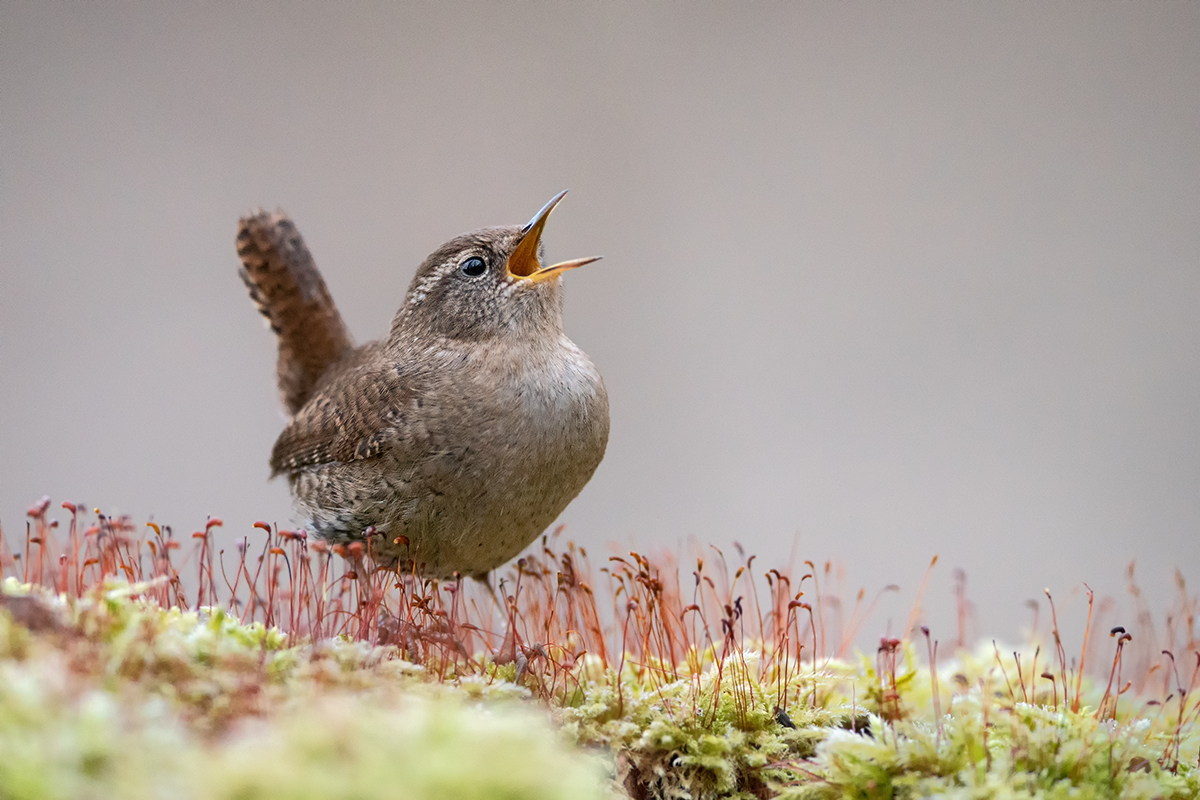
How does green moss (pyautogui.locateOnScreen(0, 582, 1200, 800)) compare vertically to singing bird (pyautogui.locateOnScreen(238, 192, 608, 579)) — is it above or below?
below

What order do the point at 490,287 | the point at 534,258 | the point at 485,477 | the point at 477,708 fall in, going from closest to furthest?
the point at 477,708 → the point at 485,477 → the point at 490,287 → the point at 534,258

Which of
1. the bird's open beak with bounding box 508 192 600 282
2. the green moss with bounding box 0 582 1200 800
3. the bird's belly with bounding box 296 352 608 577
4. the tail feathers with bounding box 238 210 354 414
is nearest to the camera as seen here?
the green moss with bounding box 0 582 1200 800

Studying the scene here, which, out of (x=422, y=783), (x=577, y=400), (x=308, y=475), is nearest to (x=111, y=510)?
(x=308, y=475)

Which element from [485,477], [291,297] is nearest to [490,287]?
[485,477]

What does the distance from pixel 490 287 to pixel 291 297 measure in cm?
128

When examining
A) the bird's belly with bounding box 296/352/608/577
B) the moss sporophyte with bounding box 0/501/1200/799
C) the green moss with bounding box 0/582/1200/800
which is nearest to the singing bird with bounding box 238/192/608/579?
the bird's belly with bounding box 296/352/608/577

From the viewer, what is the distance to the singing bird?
8.69 feet

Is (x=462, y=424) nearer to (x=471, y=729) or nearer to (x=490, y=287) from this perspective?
(x=490, y=287)

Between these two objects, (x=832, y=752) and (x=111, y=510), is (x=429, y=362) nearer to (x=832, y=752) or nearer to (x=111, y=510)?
(x=832, y=752)

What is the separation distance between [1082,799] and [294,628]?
1822mm

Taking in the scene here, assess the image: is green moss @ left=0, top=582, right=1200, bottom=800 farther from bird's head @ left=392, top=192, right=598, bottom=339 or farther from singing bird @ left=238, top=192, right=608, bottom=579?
bird's head @ left=392, top=192, right=598, bottom=339

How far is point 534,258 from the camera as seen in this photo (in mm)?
3111

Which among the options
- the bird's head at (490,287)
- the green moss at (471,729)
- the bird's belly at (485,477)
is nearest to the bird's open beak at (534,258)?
the bird's head at (490,287)

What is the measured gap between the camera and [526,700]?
85.7 inches
